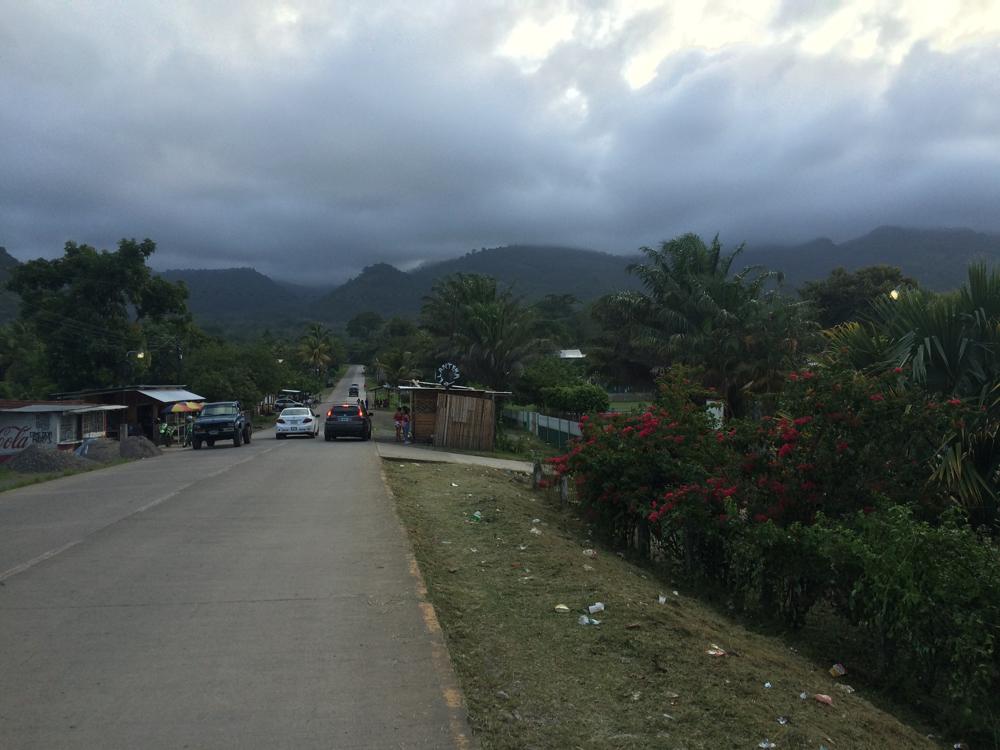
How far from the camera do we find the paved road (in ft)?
14.0

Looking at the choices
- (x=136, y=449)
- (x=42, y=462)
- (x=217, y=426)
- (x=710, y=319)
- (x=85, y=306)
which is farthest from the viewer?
(x=85, y=306)

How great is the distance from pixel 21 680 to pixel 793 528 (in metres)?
5.88

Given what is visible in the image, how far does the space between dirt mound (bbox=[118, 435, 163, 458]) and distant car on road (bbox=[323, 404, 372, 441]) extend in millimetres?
6985

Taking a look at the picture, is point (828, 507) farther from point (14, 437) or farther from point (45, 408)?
point (14, 437)

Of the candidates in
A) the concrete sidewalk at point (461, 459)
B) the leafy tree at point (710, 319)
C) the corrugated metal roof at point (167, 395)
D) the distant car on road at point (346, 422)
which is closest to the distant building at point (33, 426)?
the corrugated metal roof at point (167, 395)

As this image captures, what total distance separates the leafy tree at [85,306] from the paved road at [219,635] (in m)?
39.2

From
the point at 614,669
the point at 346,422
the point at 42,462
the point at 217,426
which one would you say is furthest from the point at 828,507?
the point at 217,426

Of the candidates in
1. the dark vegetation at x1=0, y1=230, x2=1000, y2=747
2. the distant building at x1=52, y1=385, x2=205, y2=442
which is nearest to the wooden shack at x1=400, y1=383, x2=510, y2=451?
the dark vegetation at x1=0, y1=230, x2=1000, y2=747

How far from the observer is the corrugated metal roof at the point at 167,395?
43375 millimetres

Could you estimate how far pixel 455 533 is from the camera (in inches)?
416

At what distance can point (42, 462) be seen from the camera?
24.4 meters

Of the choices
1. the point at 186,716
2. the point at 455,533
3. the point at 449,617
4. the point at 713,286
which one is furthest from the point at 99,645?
the point at 713,286

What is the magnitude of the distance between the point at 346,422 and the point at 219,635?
28403 mm

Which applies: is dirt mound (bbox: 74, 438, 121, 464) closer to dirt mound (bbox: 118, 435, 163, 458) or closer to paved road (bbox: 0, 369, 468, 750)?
dirt mound (bbox: 118, 435, 163, 458)
